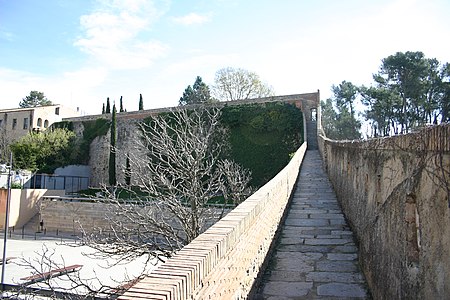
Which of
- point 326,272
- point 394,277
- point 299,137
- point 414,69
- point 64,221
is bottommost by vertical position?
point 64,221

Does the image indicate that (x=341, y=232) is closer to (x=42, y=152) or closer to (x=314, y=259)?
(x=314, y=259)

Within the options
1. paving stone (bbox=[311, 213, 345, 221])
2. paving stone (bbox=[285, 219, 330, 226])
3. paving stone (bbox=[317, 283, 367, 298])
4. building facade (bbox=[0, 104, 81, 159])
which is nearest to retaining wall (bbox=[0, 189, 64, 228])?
building facade (bbox=[0, 104, 81, 159])

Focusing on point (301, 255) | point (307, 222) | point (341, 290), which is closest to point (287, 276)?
point (341, 290)

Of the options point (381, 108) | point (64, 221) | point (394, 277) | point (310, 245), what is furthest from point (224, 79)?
point (394, 277)

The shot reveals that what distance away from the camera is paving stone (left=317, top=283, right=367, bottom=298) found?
424 centimetres

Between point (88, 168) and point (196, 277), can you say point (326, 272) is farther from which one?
point (88, 168)

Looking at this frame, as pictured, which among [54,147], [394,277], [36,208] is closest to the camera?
[394,277]

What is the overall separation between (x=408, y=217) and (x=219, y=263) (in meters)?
1.70

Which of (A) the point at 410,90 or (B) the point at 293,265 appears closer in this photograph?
(B) the point at 293,265

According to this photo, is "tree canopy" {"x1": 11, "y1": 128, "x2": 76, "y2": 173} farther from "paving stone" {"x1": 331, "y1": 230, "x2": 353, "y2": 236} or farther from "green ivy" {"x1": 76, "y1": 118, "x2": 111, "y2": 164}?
"paving stone" {"x1": 331, "y1": 230, "x2": 353, "y2": 236}

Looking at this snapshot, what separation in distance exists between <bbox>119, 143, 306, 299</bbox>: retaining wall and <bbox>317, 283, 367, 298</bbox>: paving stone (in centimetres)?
87

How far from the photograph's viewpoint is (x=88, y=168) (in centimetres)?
3522

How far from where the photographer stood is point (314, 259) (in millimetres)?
5555

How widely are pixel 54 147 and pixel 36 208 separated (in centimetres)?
955
